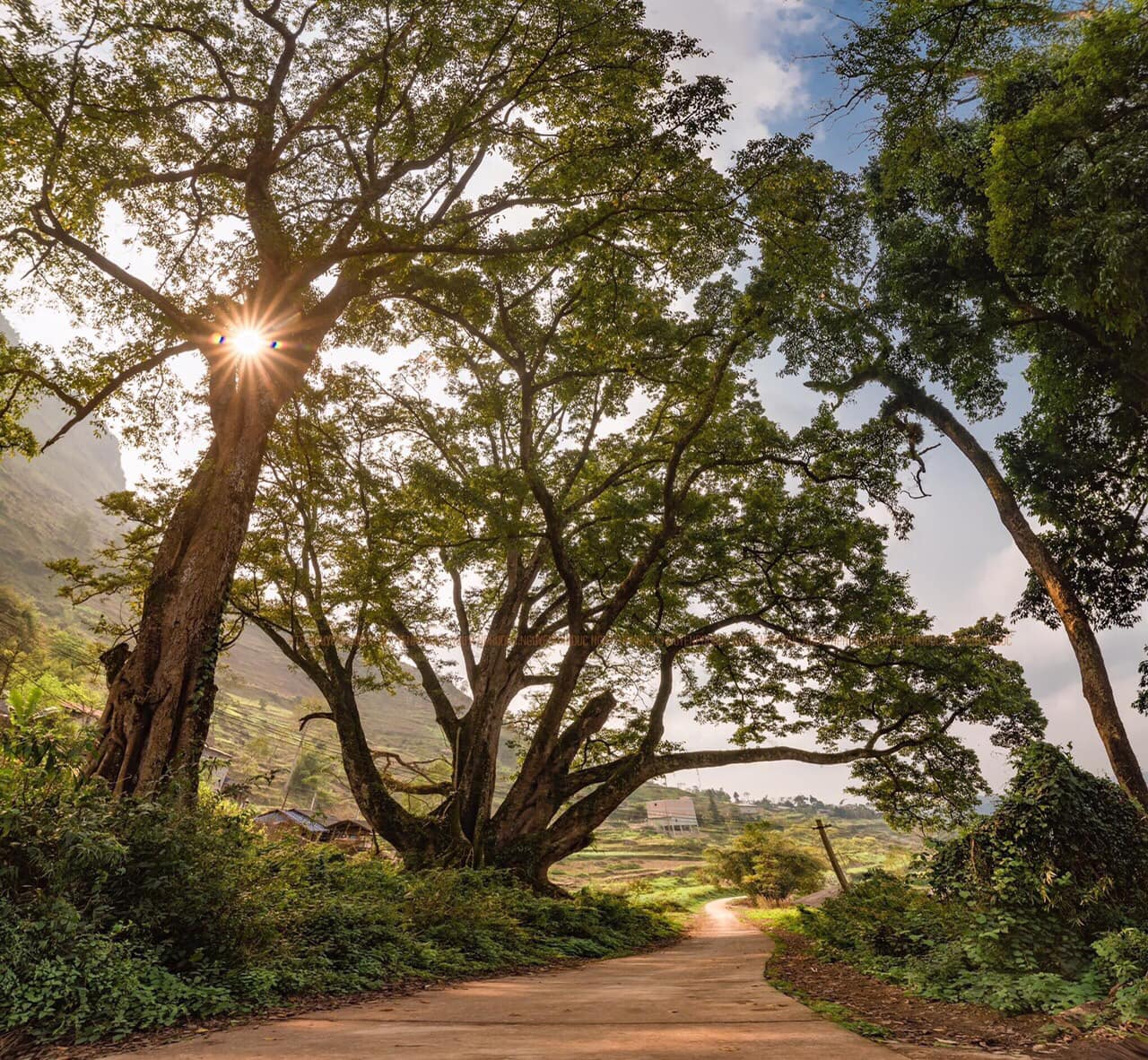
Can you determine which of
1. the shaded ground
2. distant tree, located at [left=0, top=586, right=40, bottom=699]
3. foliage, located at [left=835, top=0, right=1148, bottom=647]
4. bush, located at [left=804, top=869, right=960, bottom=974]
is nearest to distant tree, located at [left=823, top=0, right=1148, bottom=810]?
foliage, located at [left=835, top=0, right=1148, bottom=647]

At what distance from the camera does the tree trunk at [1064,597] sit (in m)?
9.20

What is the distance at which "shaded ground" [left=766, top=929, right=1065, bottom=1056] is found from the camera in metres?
3.29

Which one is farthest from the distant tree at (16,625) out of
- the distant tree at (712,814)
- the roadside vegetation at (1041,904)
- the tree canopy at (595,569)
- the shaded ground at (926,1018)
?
the distant tree at (712,814)

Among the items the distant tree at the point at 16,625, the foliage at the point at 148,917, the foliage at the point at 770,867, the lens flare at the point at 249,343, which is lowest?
the foliage at the point at 770,867

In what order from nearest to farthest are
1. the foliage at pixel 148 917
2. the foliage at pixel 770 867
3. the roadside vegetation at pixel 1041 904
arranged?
the foliage at pixel 148 917
the roadside vegetation at pixel 1041 904
the foliage at pixel 770 867

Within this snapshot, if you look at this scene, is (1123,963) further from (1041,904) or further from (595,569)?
(595,569)

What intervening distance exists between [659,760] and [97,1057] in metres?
11.5

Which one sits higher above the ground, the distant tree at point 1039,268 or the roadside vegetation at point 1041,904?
the distant tree at point 1039,268

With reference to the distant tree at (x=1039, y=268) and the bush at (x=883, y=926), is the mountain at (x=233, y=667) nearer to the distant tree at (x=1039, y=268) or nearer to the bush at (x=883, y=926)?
the bush at (x=883, y=926)

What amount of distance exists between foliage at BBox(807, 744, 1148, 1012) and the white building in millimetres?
98890

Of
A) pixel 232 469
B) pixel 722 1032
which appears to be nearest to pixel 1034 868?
pixel 722 1032

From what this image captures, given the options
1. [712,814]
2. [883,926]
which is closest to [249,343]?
[883,926]

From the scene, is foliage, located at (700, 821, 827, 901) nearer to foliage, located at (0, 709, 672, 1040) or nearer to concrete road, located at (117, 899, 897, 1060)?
concrete road, located at (117, 899, 897, 1060)

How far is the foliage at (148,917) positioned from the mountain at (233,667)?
11.6 m
